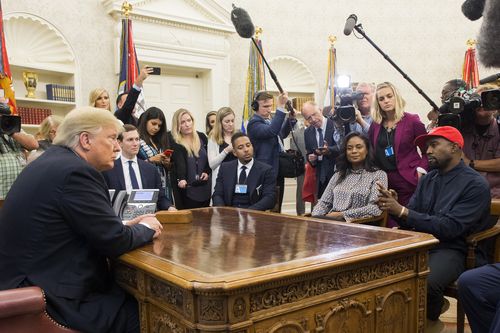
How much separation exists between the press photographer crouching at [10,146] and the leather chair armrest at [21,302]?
220 centimetres

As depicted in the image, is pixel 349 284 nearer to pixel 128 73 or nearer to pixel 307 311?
pixel 307 311

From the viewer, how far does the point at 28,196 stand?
5.38ft

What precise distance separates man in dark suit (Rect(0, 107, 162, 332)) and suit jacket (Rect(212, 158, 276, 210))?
6.06 ft

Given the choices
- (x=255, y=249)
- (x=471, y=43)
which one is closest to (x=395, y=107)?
(x=255, y=249)

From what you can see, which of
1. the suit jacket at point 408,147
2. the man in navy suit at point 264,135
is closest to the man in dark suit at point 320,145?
the man in navy suit at point 264,135

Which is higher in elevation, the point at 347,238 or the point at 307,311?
the point at 347,238

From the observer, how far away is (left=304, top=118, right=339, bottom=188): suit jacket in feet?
12.2

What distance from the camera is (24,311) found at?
1.43 m

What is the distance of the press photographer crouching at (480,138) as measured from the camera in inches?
115

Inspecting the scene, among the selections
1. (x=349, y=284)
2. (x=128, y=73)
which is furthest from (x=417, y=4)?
(x=349, y=284)

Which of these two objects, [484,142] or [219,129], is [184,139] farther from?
[484,142]

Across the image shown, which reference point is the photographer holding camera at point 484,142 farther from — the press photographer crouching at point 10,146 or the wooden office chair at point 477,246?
the press photographer crouching at point 10,146

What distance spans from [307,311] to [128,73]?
4548 millimetres

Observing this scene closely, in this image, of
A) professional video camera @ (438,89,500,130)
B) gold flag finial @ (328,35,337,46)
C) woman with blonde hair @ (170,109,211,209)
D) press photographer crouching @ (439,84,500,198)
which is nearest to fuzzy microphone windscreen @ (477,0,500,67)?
professional video camera @ (438,89,500,130)
